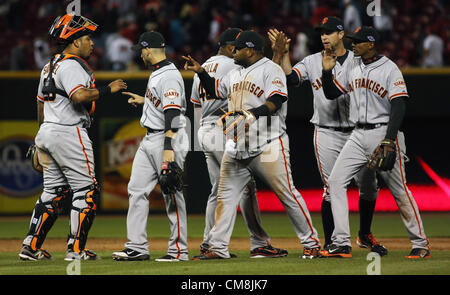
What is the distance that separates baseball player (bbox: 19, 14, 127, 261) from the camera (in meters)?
6.39

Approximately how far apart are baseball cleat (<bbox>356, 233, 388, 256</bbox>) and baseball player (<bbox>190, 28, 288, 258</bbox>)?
2.80 ft

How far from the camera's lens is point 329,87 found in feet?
22.1

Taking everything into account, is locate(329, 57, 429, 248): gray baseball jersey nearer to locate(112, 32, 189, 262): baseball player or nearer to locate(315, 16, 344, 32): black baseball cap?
locate(315, 16, 344, 32): black baseball cap

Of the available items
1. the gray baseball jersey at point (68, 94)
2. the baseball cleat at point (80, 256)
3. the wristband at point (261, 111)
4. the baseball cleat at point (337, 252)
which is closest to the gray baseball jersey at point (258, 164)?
the baseball cleat at point (337, 252)

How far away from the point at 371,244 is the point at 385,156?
130 cm

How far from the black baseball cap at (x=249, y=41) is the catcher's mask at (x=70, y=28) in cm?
130

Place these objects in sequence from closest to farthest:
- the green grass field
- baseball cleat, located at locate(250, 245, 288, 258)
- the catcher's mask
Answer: the green grass field
the catcher's mask
baseball cleat, located at locate(250, 245, 288, 258)

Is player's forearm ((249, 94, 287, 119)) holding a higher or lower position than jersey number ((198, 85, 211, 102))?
lower

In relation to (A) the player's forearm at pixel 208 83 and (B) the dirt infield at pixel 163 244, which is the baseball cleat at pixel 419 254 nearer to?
(B) the dirt infield at pixel 163 244

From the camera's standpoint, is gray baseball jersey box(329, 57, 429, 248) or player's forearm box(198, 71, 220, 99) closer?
gray baseball jersey box(329, 57, 429, 248)

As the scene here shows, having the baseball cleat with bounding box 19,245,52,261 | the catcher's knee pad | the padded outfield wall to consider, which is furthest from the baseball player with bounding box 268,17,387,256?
the padded outfield wall

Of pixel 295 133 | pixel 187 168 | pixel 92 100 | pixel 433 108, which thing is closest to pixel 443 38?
pixel 433 108

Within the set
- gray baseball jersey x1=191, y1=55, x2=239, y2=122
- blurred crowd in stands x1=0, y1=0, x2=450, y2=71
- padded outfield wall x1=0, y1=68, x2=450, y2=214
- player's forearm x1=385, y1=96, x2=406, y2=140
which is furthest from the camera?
blurred crowd in stands x1=0, y1=0, x2=450, y2=71

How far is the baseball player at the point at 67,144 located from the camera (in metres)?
6.39
